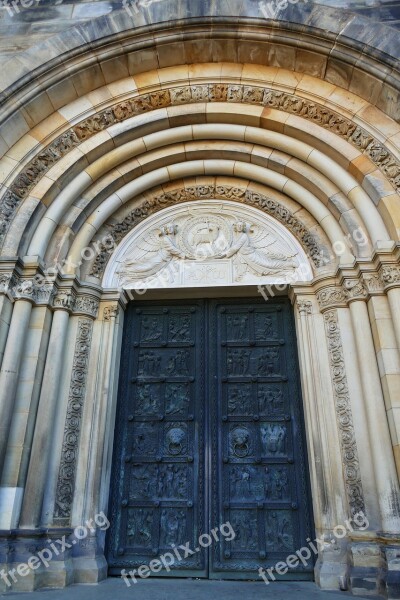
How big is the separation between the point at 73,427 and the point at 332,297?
336 cm

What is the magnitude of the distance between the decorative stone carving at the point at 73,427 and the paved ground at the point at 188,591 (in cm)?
73

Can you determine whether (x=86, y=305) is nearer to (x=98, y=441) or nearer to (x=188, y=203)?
(x=98, y=441)

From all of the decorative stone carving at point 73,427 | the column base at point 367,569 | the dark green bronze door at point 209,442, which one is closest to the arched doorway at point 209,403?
the dark green bronze door at point 209,442

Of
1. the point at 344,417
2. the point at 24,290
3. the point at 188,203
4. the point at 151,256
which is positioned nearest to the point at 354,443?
the point at 344,417

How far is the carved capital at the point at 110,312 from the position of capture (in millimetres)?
5500

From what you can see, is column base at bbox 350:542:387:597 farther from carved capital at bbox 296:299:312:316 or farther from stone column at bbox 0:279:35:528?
stone column at bbox 0:279:35:528

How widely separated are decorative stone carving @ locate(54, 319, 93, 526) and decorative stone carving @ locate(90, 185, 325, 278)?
3.12 feet

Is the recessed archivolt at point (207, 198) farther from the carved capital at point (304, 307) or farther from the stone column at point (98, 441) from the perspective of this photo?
the stone column at point (98, 441)

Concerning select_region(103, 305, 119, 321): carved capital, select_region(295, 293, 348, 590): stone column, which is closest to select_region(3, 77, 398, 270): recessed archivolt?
select_region(103, 305, 119, 321): carved capital

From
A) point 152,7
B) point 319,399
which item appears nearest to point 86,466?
point 319,399

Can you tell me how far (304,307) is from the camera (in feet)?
17.5

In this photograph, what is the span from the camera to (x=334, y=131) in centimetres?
549

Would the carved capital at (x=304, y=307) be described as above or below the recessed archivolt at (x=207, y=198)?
below

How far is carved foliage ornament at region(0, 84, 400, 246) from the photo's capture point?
5.17 meters
